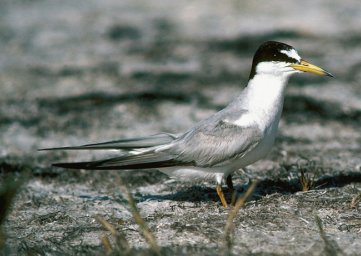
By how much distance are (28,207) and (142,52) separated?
4.15 m

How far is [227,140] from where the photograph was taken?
12.9 ft

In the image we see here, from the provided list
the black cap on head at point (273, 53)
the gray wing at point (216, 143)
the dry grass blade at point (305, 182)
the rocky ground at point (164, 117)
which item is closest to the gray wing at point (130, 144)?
the gray wing at point (216, 143)

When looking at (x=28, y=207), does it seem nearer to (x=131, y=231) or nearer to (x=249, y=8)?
(x=131, y=231)

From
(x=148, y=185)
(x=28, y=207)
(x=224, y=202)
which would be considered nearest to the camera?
(x=224, y=202)

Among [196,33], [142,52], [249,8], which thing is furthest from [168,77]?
[249,8]

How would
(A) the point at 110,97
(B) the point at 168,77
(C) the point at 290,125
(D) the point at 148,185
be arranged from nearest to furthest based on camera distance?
(D) the point at 148,185 → (C) the point at 290,125 → (A) the point at 110,97 → (B) the point at 168,77

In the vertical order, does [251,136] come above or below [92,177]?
above

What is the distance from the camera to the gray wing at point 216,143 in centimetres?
387

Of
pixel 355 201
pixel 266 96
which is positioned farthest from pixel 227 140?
pixel 355 201

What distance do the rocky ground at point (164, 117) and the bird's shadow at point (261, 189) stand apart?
15 mm

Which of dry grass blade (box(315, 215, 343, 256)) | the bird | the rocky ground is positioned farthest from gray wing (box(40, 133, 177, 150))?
dry grass blade (box(315, 215, 343, 256))

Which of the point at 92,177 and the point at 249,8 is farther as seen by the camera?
the point at 249,8

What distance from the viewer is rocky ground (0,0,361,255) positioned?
3.61m

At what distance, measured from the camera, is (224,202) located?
394 cm
